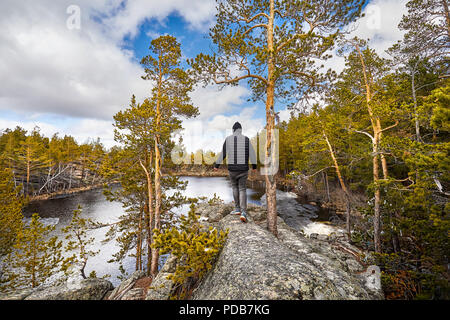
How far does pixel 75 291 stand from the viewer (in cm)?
527

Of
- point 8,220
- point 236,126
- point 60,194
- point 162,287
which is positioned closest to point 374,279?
point 162,287

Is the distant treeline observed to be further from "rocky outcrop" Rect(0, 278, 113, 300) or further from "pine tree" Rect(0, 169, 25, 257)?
"rocky outcrop" Rect(0, 278, 113, 300)

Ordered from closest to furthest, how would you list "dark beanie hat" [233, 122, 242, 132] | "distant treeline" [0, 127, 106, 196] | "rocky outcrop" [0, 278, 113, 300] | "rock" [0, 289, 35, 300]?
"rock" [0, 289, 35, 300] → "rocky outcrop" [0, 278, 113, 300] → "dark beanie hat" [233, 122, 242, 132] → "distant treeline" [0, 127, 106, 196]

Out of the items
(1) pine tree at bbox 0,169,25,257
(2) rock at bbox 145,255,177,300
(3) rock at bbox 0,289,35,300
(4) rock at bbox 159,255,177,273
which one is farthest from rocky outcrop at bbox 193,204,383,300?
(1) pine tree at bbox 0,169,25,257

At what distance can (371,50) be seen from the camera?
27.0ft

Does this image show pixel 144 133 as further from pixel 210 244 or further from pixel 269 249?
pixel 269 249

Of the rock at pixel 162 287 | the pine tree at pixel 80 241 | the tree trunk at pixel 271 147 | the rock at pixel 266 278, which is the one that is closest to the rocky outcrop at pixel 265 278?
the rock at pixel 266 278

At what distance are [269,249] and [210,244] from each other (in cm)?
128

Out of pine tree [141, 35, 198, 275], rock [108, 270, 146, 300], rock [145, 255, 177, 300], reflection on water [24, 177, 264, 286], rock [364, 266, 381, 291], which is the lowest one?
reflection on water [24, 177, 264, 286]

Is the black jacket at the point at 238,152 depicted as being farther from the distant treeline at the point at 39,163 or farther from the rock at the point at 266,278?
the distant treeline at the point at 39,163

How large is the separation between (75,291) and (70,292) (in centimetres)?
14

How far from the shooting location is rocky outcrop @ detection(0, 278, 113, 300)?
4832mm

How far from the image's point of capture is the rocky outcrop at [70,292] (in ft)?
15.9
